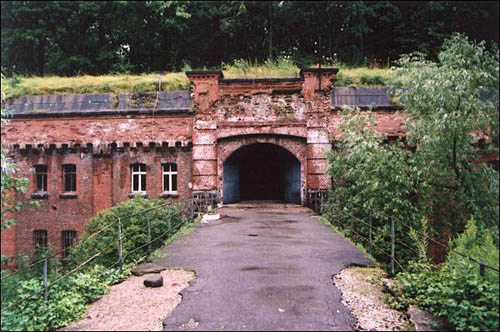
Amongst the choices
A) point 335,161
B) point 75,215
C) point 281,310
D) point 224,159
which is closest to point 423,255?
point 281,310

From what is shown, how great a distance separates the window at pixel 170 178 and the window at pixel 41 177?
5.34 metres

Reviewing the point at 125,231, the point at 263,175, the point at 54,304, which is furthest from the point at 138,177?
the point at 54,304

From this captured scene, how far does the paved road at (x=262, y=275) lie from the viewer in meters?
5.28

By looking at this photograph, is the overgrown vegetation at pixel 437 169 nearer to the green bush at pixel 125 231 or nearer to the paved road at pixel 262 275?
the paved road at pixel 262 275

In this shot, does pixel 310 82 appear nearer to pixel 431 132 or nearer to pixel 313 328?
pixel 431 132

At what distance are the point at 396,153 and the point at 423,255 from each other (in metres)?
4.38

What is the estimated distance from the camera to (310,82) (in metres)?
16.3

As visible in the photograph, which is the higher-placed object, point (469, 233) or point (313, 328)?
point (469, 233)

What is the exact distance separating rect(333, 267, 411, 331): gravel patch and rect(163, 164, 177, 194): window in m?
10.8

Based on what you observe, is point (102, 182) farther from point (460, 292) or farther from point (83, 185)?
point (460, 292)

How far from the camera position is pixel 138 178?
17141 millimetres

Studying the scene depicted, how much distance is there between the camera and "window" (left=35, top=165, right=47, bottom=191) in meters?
→ 17.5

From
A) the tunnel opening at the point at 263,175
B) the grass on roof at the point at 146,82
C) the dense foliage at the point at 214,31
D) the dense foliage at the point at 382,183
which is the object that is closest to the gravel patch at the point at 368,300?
the dense foliage at the point at 382,183

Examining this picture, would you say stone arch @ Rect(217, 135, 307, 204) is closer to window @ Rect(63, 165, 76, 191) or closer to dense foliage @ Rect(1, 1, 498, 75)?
window @ Rect(63, 165, 76, 191)
